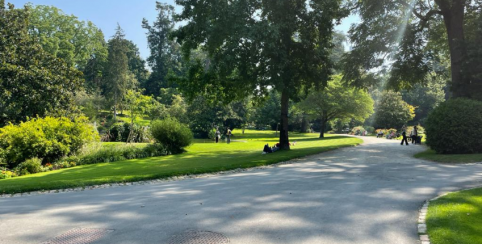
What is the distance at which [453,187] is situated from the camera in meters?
7.88

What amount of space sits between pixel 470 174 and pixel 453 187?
2.76m

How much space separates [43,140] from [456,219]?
19.8 meters

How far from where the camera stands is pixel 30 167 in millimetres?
16312

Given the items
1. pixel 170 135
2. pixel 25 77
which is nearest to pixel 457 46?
pixel 170 135

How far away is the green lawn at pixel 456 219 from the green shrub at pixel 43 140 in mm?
19209

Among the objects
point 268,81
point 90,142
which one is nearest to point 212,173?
point 268,81

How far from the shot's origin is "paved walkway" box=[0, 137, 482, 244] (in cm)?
473

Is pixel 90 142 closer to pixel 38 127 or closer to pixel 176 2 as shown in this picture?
pixel 38 127

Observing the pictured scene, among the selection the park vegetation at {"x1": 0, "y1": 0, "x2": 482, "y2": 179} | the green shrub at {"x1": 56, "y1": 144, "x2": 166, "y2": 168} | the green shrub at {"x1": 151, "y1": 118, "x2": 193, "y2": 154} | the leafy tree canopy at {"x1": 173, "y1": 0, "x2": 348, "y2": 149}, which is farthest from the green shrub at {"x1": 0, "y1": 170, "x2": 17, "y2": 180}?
the leafy tree canopy at {"x1": 173, "y1": 0, "x2": 348, "y2": 149}

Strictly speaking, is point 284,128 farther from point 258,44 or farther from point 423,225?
point 423,225

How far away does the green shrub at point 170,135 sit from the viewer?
2198 centimetres

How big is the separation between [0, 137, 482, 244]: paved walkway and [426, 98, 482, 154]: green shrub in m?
6.92

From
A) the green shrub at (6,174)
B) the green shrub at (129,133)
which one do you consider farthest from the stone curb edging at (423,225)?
the green shrub at (129,133)

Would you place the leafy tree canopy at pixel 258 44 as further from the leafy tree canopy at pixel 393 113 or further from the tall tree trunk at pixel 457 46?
the leafy tree canopy at pixel 393 113
